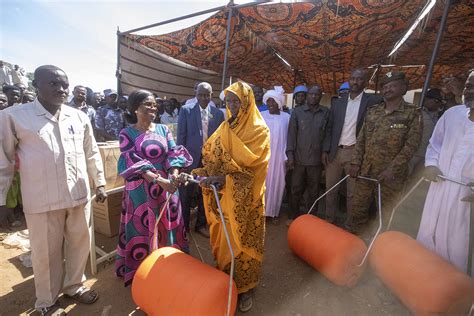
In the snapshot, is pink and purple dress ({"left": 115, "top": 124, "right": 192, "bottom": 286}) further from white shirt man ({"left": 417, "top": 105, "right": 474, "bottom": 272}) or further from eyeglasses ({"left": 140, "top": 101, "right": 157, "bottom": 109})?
white shirt man ({"left": 417, "top": 105, "right": 474, "bottom": 272})

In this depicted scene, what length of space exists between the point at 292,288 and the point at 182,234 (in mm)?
1336

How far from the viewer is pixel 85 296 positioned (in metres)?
2.51

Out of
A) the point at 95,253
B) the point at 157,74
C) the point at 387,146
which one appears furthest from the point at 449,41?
the point at 95,253

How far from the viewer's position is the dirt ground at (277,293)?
245 centimetres

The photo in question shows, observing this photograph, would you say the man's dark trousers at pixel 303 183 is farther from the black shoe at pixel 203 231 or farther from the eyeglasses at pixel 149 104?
the eyeglasses at pixel 149 104

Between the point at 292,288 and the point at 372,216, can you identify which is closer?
the point at 292,288

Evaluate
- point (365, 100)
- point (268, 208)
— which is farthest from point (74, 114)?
point (365, 100)

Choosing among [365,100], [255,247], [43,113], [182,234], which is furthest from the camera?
[365,100]

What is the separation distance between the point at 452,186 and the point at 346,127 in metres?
1.59

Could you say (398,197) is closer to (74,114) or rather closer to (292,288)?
(292,288)

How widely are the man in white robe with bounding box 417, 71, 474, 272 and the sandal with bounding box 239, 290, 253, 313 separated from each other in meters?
1.89

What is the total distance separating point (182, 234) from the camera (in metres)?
2.76

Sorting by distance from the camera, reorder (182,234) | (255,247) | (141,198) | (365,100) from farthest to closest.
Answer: (365,100) < (182,234) < (141,198) < (255,247)

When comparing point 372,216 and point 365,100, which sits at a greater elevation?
point 365,100
